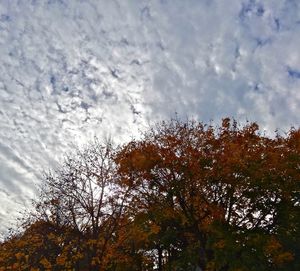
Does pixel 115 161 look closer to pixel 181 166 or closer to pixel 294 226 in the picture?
pixel 181 166

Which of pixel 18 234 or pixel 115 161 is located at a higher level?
pixel 115 161

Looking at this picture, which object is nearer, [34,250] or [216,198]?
[216,198]

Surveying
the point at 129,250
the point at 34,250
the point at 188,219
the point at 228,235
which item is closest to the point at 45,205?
the point at 34,250

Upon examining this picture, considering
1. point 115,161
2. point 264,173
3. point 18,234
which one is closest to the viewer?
point 264,173

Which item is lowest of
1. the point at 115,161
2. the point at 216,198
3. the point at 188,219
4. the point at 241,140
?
the point at 188,219

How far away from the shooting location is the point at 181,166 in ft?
72.8

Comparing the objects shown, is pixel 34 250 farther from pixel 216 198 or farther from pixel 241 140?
pixel 241 140

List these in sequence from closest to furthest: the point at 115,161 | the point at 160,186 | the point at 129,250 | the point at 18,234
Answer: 1. the point at 160,186
2. the point at 115,161
3. the point at 129,250
4. the point at 18,234

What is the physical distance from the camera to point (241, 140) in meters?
23.8

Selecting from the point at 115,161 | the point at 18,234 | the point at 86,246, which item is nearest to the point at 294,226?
the point at 115,161

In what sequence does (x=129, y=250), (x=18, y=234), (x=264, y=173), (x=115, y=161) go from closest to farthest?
(x=264, y=173), (x=115, y=161), (x=129, y=250), (x=18, y=234)

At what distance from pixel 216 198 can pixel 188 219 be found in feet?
7.02

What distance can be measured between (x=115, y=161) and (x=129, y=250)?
7.40m

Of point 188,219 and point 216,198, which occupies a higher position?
point 216,198
